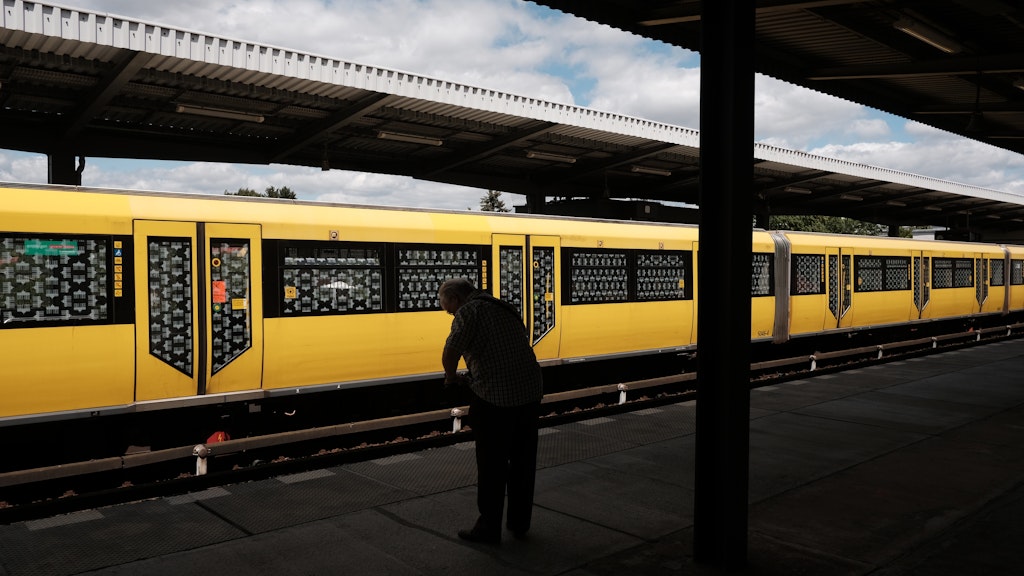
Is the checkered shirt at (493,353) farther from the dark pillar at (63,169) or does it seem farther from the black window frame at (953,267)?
the black window frame at (953,267)

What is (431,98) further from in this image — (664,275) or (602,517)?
(602,517)

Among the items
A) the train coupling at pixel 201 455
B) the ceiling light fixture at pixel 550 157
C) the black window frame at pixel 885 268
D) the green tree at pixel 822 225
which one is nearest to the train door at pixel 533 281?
the train coupling at pixel 201 455

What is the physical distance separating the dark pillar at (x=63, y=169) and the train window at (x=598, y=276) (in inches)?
354

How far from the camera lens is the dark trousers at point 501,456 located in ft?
16.0

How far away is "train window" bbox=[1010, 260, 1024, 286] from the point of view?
2649 cm

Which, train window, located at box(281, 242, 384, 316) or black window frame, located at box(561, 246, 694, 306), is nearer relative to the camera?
train window, located at box(281, 242, 384, 316)

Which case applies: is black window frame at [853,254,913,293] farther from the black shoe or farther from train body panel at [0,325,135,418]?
train body panel at [0,325,135,418]

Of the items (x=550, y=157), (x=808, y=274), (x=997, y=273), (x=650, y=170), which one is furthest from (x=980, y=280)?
(x=550, y=157)

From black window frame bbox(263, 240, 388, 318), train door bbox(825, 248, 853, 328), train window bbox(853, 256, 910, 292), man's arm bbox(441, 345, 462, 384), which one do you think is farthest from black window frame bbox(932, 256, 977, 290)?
man's arm bbox(441, 345, 462, 384)

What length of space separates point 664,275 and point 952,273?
13768 millimetres

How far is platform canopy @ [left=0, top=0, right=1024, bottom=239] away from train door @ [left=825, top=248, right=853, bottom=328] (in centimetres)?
310

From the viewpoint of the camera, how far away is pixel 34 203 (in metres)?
7.02

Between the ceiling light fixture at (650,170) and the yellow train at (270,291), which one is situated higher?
the ceiling light fixture at (650,170)

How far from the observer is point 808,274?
1616 centimetres
